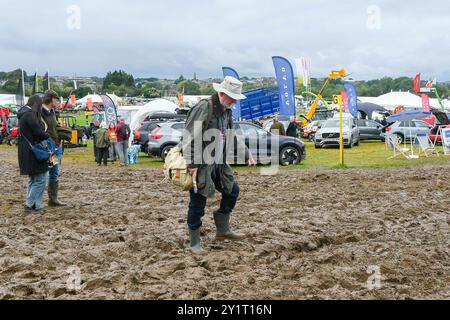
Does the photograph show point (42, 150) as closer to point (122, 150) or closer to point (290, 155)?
point (122, 150)

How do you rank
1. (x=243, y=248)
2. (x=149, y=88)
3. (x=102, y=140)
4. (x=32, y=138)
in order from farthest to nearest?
(x=149, y=88)
(x=102, y=140)
(x=32, y=138)
(x=243, y=248)

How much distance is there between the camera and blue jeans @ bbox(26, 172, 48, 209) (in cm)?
890

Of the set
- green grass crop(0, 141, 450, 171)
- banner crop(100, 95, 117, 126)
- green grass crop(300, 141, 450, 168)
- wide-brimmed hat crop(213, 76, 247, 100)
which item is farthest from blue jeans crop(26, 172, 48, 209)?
banner crop(100, 95, 117, 126)

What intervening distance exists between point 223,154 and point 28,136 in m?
3.76

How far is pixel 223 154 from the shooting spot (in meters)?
6.54

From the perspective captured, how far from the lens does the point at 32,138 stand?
28.6 ft

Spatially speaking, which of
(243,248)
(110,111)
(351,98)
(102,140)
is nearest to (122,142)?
(102,140)

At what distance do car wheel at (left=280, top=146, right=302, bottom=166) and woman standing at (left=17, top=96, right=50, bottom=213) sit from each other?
12.0 metres

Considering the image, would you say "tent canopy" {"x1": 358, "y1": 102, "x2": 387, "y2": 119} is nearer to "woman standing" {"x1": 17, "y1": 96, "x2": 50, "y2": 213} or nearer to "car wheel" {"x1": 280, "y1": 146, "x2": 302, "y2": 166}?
"car wheel" {"x1": 280, "y1": 146, "x2": 302, "y2": 166}

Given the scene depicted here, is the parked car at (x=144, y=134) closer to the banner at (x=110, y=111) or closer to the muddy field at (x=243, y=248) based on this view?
the banner at (x=110, y=111)

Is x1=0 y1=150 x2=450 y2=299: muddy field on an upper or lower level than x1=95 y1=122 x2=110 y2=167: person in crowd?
lower

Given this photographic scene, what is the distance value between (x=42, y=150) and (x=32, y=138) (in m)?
0.24
